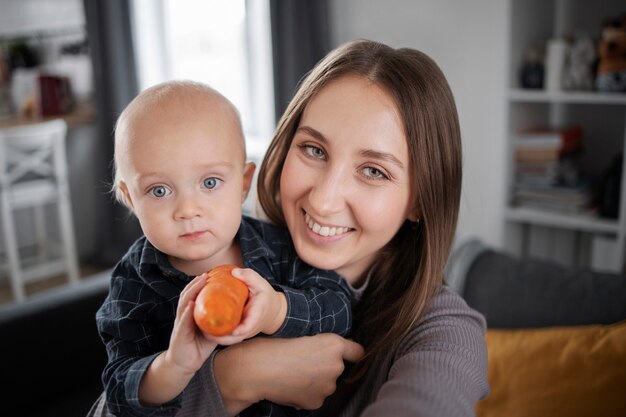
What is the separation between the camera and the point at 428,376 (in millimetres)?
925

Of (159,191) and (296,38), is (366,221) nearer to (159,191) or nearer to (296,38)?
(159,191)

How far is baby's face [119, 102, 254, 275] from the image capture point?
3.24 feet

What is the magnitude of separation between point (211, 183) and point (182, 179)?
6 cm

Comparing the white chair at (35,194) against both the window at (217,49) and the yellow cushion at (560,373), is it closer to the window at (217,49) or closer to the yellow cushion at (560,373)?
the window at (217,49)

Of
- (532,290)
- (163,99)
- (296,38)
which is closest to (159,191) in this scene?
(163,99)

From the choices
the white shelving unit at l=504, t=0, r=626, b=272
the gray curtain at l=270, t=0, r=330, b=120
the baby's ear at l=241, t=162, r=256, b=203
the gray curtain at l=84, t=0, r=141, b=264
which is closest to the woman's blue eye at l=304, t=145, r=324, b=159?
the baby's ear at l=241, t=162, r=256, b=203

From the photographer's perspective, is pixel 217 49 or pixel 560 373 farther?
pixel 217 49

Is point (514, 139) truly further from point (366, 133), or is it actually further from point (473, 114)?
point (366, 133)

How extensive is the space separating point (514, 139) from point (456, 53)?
19.8 inches

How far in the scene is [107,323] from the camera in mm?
1067

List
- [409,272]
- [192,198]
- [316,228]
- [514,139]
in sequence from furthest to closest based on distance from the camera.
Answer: [514,139] → [409,272] → [316,228] → [192,198]

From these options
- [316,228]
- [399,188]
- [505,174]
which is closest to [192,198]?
[316,228]

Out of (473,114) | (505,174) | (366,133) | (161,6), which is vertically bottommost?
(505,174)

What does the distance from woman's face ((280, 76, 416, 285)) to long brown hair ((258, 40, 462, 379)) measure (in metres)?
0.03
